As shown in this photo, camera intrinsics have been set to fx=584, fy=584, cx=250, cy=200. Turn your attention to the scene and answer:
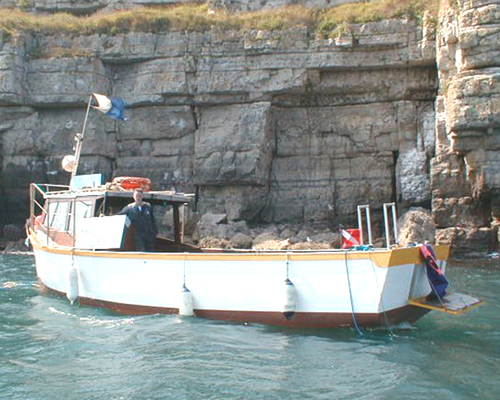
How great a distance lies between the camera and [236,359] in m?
Result: 7.06

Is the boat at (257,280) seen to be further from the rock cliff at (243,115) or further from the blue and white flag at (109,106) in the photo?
the rock cliff at (243,115)

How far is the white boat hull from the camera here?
25.9 ft

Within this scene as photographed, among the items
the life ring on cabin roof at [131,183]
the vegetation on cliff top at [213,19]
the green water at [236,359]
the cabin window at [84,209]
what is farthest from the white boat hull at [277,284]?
the vegetation on cliff top at [213,19]

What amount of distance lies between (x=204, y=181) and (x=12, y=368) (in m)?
15.9

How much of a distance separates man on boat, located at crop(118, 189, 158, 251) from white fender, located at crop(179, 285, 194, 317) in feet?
5.73

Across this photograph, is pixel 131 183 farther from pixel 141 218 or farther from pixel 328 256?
pixel 328 256

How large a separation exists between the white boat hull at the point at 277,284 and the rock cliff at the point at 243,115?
12.8 metres

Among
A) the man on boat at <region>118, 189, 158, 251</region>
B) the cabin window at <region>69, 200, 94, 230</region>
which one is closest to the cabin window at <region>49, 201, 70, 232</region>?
the cabin window at <region>69, 200, 94, 230</region>

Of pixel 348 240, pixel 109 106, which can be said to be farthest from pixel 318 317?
pixel 109 106

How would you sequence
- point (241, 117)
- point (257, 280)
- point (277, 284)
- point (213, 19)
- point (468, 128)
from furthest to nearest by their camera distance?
point (213, 19) → point (241, 117) → point (468, 128) → point (257, 280) → point (277, 284)

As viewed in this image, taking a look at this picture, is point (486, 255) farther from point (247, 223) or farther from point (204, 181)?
point (204, 181)

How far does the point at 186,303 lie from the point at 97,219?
8.47 ft

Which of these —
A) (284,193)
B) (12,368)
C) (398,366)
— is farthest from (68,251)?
(284,193)

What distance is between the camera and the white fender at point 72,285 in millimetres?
10469
